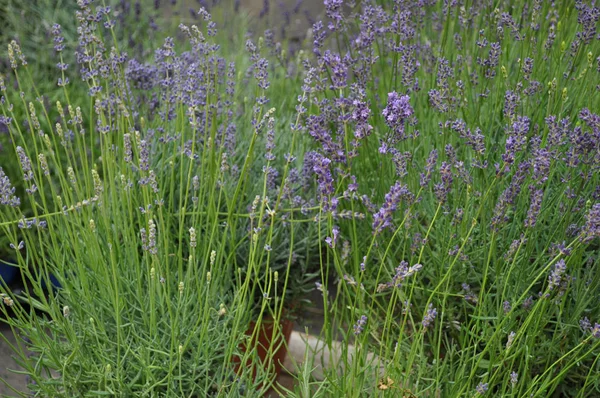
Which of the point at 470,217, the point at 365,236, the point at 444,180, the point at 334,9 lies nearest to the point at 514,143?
the point at 444,180

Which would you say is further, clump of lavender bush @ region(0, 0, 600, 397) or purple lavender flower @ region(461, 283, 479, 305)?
purple lavender flower @ region(461, 283, 479, 305)

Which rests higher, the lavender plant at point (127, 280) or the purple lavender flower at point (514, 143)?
the purple lavender flower at point (514, 143)

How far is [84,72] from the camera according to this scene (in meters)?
2.19

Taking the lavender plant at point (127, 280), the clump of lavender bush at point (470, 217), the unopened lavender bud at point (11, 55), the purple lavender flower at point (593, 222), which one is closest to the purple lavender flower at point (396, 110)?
the clump of lavender bush at point (470, 217)

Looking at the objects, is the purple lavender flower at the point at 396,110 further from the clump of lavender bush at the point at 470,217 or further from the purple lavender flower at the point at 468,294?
the purple lavender flower at the point at 468,294

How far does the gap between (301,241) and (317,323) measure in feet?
2.36

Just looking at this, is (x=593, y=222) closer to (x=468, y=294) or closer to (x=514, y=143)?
(x=514, y=143)

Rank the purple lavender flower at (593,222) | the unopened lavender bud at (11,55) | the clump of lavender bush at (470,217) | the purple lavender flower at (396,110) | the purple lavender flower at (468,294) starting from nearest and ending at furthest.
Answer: the purple lavender flower at (593,222) → the purple lavender flower at (396,110) → the clump of lavender bush at (470,217) → the unopened lavender bud at (11,55) → the purple lavender flower at (468,294)

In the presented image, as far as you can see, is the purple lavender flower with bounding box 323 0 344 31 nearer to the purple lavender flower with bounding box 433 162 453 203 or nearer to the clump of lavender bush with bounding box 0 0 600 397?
the clump of lavender bush with bounding box 0 0 600 397

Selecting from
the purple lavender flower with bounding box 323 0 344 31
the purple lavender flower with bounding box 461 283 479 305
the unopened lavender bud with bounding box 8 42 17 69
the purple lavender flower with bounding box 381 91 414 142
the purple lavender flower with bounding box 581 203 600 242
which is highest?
the purple lavender flower with bounding box 323 0 344 31

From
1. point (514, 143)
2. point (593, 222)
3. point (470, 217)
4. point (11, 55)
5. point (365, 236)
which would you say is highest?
point (11, 55)

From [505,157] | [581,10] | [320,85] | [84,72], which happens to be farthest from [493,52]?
[84,72]

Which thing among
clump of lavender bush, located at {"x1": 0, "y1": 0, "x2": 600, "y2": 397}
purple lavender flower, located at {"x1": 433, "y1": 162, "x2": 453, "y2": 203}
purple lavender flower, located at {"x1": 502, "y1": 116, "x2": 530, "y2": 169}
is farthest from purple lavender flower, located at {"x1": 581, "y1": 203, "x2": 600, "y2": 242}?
purple lavender flower, located at {"x1": 433, "y1": 162, "x2": 453, "y2": 203}

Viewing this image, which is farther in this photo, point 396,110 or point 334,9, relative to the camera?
point 334,9
